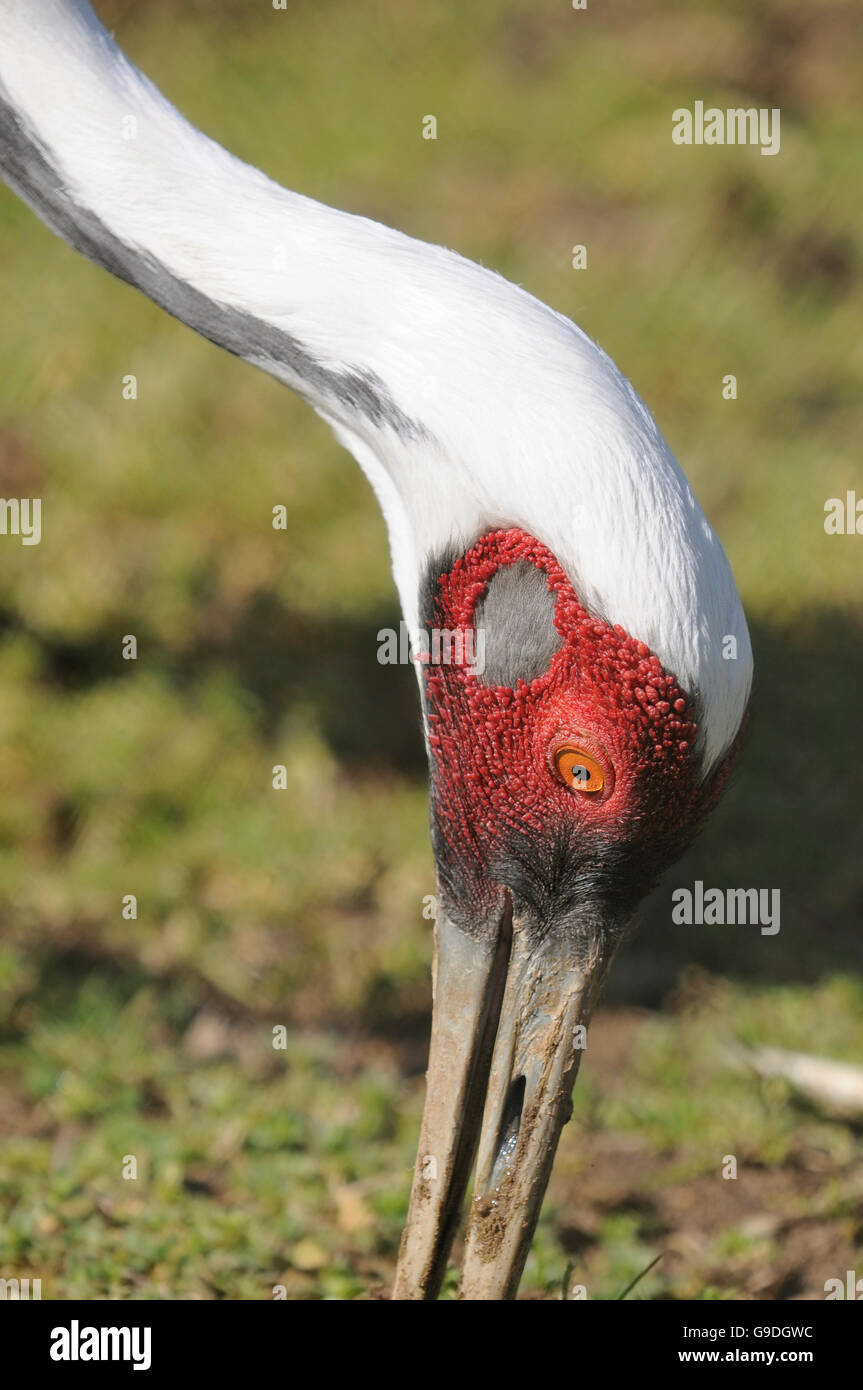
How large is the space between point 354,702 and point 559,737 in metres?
2.92

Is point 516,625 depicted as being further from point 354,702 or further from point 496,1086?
point 354,702

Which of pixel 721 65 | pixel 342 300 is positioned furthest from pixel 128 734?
pixel 721 65

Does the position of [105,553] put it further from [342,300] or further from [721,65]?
[721,65]

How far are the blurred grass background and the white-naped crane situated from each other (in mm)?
514

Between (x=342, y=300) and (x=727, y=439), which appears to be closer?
(x=342, y=300)

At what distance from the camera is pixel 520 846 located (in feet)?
9.18

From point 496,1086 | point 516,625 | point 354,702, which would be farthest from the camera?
point 354,702

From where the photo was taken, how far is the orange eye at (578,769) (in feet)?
A: 8.66

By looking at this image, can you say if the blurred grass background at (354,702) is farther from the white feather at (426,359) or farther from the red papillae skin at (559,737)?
the white feather at (426,359)

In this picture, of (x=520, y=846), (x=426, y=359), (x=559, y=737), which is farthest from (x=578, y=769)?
(x=426, y=359)

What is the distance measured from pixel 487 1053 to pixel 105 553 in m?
3.59

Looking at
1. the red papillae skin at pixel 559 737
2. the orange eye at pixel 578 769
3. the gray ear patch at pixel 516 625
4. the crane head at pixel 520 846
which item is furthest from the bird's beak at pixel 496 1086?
the gray ear patch at pixel 516 625

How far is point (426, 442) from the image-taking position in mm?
2641

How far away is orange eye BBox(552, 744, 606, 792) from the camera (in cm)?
264
